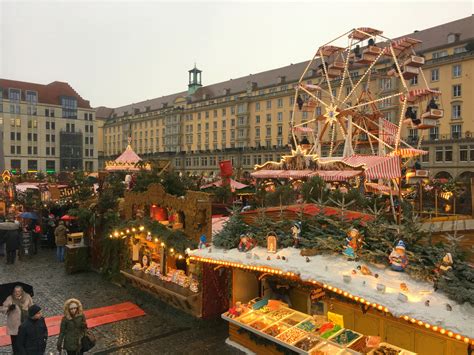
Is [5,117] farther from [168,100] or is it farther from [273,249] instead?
[273,249]

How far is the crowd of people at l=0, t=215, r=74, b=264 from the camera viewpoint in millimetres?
17875

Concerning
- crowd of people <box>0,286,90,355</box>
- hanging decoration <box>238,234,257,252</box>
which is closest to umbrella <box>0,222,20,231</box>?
crowd of people <box>0,286,90,355</box>

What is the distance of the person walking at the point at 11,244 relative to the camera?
17.8 meters

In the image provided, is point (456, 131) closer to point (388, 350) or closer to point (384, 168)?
point (384, 168)

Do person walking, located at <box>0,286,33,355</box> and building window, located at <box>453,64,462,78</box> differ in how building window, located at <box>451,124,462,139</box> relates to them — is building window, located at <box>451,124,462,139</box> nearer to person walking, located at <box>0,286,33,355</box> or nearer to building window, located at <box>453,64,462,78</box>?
building window, located at <box>453,64,462,78</box>

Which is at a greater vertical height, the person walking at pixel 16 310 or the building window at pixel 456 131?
the building window at pixel 456 131

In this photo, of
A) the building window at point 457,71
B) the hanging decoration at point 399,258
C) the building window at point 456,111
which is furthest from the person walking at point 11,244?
the building window at point 457,71

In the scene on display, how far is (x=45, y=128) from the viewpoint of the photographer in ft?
288

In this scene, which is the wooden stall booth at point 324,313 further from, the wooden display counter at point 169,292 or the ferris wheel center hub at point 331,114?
the ferris wheel center hub at point 331,114

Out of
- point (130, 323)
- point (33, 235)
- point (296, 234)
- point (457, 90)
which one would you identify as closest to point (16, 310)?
point (130, 323)

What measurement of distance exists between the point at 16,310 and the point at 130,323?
12.2 ft

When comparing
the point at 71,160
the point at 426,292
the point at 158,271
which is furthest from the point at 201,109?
the point at 426,292

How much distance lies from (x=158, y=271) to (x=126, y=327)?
2.25 metres

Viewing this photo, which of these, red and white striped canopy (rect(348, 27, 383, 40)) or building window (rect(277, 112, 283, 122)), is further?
building window (rect(277, 112, 283, 122))
